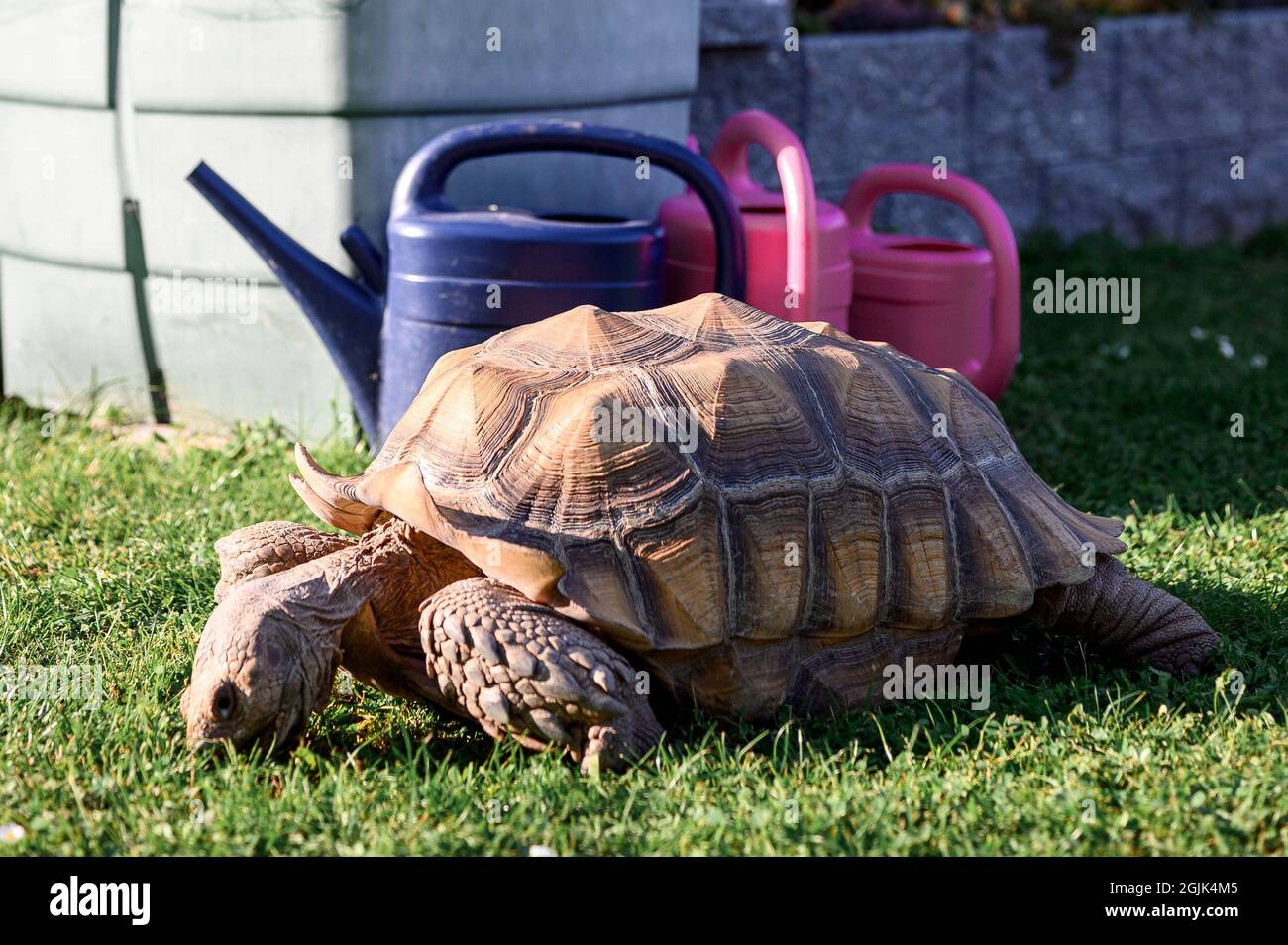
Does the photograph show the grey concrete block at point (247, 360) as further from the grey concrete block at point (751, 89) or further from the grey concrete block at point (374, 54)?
the grey concrete block at point (751, 89)

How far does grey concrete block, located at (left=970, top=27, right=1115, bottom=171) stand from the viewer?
25.1 feet

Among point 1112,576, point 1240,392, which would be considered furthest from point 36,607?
point 1240,392

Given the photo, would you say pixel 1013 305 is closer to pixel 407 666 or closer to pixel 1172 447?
pixel 1172 447

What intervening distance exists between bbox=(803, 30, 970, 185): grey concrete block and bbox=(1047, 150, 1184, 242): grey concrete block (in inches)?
37.3

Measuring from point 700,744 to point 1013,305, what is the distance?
222 cm

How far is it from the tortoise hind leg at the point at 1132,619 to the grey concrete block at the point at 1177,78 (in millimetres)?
5773

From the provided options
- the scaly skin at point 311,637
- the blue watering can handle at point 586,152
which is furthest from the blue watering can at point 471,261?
the scaly skin at point 311,637

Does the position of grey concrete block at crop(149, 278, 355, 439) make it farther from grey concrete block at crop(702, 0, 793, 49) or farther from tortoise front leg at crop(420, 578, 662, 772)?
grey concrete block at crop(702, 0, 793, 49)

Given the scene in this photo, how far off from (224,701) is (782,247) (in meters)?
2.30

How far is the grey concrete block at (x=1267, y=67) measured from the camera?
8.99 m

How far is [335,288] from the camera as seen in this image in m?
4.18

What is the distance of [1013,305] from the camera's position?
4.46 meters

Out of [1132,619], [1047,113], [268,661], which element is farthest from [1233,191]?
[268,661]

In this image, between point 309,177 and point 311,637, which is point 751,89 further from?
point 311,637
